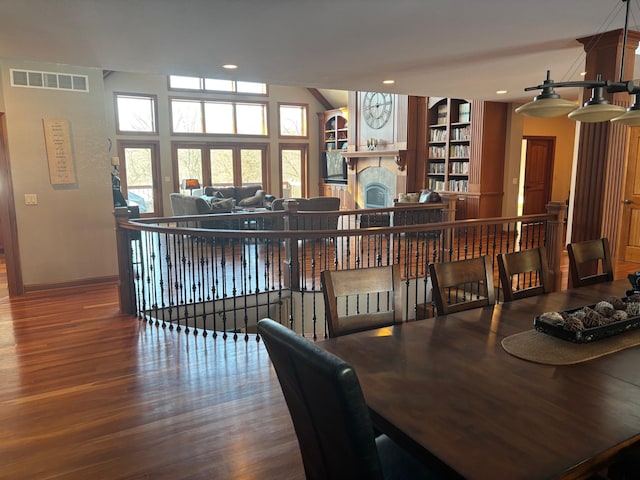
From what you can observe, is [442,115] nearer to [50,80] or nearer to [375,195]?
[375,195]

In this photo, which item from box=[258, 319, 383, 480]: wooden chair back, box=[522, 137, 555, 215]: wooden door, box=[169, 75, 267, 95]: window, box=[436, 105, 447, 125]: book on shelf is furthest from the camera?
box=[169, 75, 267, 95]: window

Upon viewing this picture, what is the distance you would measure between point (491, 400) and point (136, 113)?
38.9 ft

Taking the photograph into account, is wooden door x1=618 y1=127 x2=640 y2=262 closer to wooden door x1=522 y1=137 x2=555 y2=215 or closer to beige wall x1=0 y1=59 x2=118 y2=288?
wooden door x1=522 y1=137 x2=555 y2=215

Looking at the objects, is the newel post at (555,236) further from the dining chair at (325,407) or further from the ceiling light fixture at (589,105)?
the dining chair at (325,407)

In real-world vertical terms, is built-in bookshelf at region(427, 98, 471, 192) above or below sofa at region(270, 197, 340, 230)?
above

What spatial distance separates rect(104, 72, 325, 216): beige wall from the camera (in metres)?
11.0

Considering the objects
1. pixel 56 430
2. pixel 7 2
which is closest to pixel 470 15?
pixel 7 2

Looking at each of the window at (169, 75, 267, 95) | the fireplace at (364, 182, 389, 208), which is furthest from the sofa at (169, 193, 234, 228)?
the window at (169, 75, 267, 95)

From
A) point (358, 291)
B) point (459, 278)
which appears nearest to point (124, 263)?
point (358, 291)

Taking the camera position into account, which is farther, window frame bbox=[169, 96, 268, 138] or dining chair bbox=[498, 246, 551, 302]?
window frame bbox=[169, 96, 268, 138]

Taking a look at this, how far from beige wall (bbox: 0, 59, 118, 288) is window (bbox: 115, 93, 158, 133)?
630cm

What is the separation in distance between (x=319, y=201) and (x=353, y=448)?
6629 mm

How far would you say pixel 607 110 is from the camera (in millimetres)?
2238

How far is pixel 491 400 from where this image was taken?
4.41 ft
